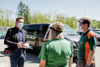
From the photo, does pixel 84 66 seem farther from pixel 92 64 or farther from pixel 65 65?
pixel 65 65

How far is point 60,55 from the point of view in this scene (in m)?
1.84

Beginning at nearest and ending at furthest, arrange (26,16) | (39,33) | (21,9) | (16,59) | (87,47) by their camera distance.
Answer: (87,47), (16,59), (39,33), (26,16), (21,9)

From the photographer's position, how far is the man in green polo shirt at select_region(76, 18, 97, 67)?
2541mm

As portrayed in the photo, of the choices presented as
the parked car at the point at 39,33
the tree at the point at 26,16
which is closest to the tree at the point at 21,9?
the tree at the point at 26,16

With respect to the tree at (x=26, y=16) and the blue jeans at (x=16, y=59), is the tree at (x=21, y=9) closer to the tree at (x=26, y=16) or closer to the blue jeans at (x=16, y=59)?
the tree at (x=26, y=16)

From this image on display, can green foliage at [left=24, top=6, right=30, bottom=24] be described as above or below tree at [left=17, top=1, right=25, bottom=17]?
below

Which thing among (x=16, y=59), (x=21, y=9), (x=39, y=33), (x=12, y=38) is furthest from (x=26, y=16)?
(x=16, y=59)

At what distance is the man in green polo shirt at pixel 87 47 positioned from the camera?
8.34 feet

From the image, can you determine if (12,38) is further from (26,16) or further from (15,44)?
(26,16)

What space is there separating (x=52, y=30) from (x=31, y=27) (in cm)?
678

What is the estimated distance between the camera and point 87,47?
→ 2.64 m

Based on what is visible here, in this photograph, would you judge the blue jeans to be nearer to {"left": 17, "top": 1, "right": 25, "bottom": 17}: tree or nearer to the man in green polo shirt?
the man in green polo shirt

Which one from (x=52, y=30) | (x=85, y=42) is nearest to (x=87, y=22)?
(x=85, y=42)

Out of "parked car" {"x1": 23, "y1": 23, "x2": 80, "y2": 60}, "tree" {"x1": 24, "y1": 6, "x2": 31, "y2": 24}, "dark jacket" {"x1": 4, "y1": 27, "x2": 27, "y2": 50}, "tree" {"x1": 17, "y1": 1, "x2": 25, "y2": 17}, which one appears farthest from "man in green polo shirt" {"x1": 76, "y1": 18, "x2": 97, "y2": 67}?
"tree" {"x1": 17, "y1": 1, "x2": 25, "y2": 17}
